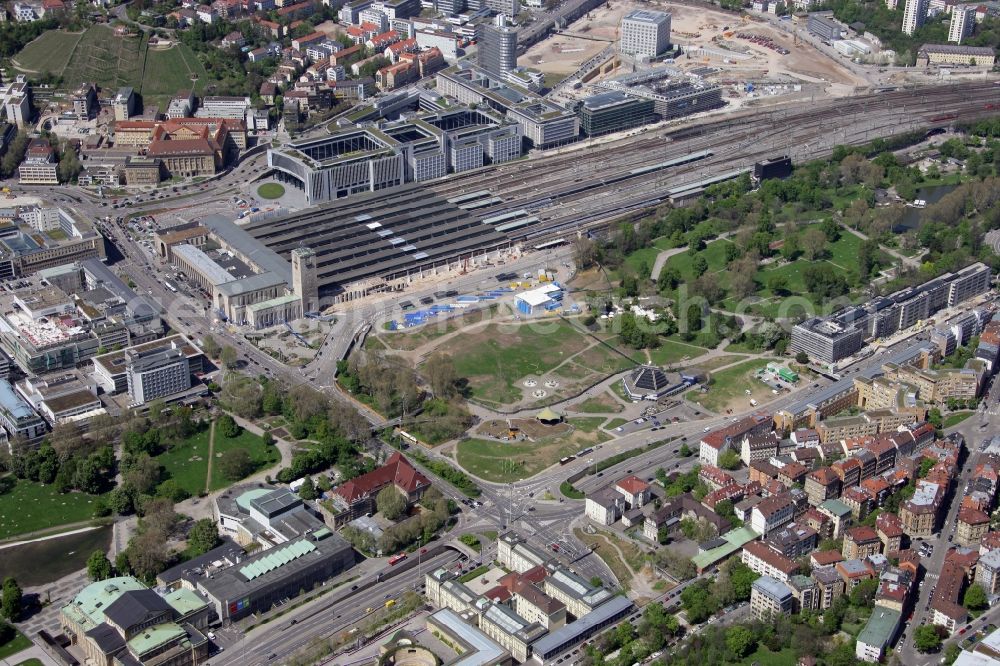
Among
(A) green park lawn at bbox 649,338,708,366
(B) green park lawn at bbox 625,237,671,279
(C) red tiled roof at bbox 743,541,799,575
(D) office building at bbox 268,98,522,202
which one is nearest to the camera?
(C) red tiled roof at bbox 743,541,799,575

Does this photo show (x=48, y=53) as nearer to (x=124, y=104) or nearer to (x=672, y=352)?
(x=124, y=104)

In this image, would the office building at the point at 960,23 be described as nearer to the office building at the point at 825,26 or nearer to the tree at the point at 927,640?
the office building at the point at 825,26

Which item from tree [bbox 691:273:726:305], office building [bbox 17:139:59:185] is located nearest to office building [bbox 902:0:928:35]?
tree [bbox 691:273:726:305]

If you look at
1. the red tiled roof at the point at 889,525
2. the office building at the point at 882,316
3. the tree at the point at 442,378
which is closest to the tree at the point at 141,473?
the tree at the point at 442,378

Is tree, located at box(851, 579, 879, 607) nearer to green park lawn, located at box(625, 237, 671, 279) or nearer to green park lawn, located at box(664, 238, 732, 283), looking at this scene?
green park lawn, located at box(664, 238, 732, 283)

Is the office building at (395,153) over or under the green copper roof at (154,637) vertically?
over

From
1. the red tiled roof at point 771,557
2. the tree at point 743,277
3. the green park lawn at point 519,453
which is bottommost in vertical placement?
the green park lawn at point 519,453

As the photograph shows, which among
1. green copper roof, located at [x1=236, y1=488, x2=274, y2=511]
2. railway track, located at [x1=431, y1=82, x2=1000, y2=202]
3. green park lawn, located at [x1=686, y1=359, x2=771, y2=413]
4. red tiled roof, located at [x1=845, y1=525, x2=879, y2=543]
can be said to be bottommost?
green park lawn, located at [x1=686, y1=359, x2=771, y2=413]

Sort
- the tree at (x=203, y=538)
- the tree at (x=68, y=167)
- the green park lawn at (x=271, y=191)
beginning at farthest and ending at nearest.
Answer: the tree at (x=68, y=167) → the green park lawn at (x=271, y=191) → the tree at (x=203, y=538)
